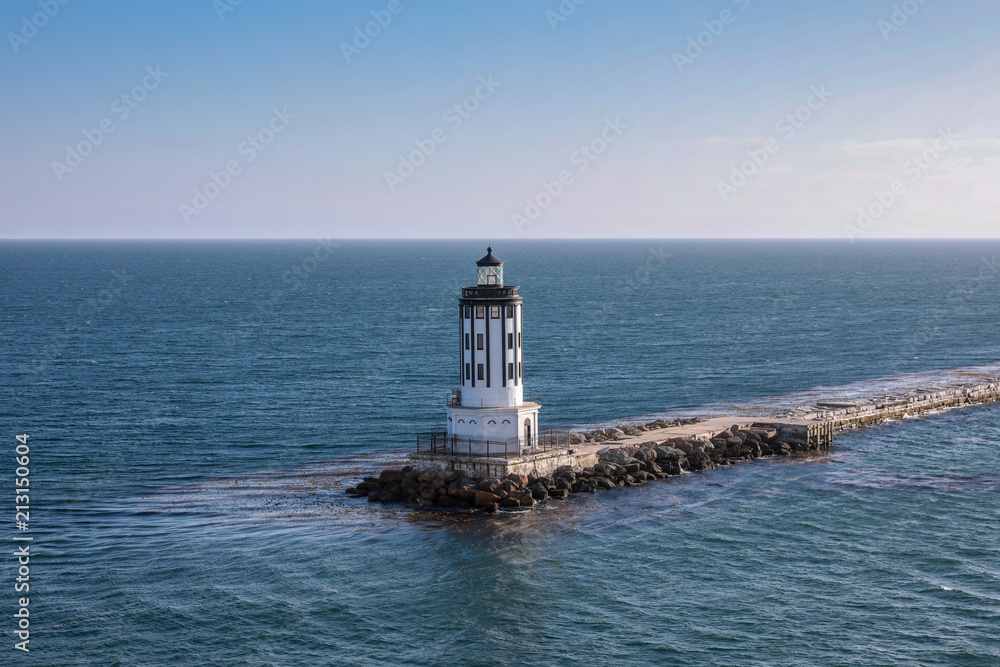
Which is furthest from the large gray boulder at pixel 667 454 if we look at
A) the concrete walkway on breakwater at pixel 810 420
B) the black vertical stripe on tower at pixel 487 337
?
the black vertical stripe on tower at pixel 487 337

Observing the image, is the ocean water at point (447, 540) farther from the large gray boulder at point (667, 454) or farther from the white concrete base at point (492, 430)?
the white concrete base at point (492, 430)

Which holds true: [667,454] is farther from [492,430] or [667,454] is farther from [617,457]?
[492,430]

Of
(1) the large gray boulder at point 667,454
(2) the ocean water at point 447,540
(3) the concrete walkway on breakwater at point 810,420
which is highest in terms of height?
(3) the concrete walkway on breakwater at point 810,420

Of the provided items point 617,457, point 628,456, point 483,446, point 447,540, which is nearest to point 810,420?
point 628,456

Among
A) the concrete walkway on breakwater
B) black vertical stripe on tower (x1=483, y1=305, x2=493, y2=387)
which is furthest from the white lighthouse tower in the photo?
the concrete walkway on breakwater

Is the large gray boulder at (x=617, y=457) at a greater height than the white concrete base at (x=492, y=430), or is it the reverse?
the white concrete base at (x=492, y=430)

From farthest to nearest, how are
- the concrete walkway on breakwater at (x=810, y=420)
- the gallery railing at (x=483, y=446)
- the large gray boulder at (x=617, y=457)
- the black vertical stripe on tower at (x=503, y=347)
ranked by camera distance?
the large gray boulder at (x=617, y=457) < the black vertical stripe on tower at (x=503, y=347) < the gallery railing at (x=483, y=446) < the concrete walkway on breakwater at (x=810, y=420)

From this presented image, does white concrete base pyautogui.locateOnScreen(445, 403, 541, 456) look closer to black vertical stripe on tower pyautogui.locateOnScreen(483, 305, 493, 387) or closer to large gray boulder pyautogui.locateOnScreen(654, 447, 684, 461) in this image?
black vertical stripe on tower pyautogui.locateOnScreen(483, 305, 493, 387)

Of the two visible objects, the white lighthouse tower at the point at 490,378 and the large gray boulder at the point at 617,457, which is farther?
the large gray boulder at the point at 617,457

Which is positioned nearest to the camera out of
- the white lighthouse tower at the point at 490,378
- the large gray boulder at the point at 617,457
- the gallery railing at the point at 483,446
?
the gallery railing at the point at 483,446
